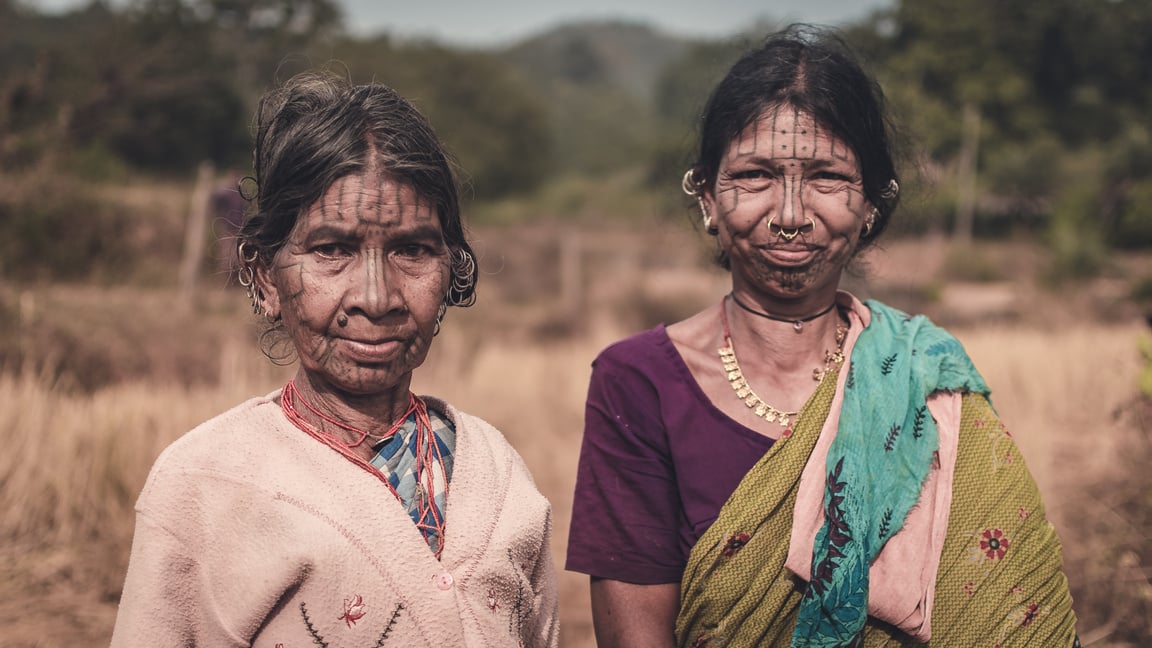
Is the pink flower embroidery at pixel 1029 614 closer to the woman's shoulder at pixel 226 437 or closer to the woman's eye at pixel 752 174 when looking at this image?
the woman's eye at pixel 752 174

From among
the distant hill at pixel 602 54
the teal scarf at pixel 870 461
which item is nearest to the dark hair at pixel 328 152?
the teal scarf at pixel 870 461

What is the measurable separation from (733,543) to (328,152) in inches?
43.4

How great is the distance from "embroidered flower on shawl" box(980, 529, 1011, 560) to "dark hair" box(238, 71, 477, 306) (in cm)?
125

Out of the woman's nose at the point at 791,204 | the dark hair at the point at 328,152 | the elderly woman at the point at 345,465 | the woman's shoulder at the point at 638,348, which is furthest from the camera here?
the woman's shoulder at the point at 638,348

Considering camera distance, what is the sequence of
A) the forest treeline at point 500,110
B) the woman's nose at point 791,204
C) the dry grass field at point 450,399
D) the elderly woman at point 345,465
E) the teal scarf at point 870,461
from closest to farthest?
the elderly woman at point 345,465 → the teal scarf at point 870,461 → the woman's nose at point 791,204 → the dry grass field at point 450,399 → the forest treeline at point 500,110

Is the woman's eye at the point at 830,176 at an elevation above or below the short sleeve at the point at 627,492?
above

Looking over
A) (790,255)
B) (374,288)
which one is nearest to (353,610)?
(374,288)

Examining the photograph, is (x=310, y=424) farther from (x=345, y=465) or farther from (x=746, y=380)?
(x=746, y=380)

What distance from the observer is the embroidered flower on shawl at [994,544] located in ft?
6.81

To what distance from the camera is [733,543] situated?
6.66 ft

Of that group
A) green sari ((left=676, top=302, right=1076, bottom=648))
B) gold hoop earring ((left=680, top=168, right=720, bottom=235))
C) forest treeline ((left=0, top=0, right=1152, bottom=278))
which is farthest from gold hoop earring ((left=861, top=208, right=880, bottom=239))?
forest treeline ((left=0, top=0, right=1152, bottom=278))

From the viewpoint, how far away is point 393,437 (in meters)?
1.79

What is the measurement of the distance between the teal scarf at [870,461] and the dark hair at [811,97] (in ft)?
1.19

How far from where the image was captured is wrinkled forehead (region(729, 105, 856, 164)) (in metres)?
2.14
